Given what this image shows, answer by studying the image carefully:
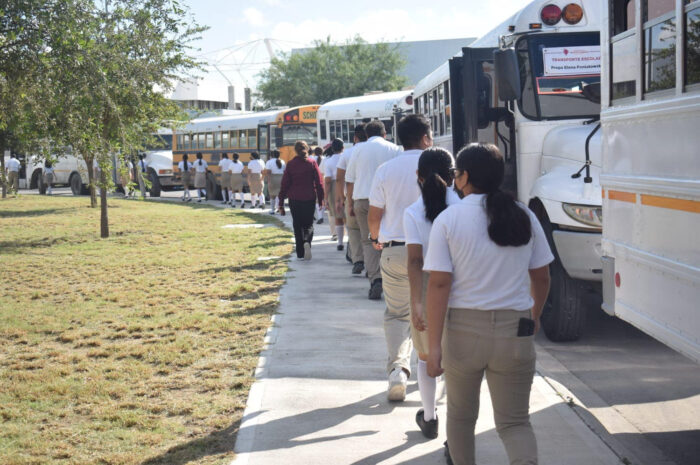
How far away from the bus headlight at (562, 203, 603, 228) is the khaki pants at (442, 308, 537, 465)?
3516 millimetres

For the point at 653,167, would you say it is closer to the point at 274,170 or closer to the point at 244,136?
the point at 274,170

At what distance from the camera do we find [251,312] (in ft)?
30.0

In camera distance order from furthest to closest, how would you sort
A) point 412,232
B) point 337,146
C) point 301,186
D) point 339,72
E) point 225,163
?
point 339,72 < point 225,163 < point 337,146 < point 301,186 < point 412,232

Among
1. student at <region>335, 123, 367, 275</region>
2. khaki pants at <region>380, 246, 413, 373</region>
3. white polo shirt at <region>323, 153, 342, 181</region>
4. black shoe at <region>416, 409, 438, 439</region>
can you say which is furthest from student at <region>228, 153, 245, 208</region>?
black shoe at <region>416, 409, 438, 439</region>

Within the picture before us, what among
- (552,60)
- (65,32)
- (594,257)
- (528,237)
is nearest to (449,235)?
(528,237)

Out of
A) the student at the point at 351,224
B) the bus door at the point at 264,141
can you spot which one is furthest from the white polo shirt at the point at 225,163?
the student at the point at 351,224

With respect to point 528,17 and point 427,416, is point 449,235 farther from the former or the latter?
point 528,17

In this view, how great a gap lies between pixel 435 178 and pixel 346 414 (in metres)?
1.72

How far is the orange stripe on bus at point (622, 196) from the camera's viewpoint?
4.99 meters

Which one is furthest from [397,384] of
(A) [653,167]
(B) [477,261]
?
(B) [477,261]

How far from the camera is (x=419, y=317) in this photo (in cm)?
464

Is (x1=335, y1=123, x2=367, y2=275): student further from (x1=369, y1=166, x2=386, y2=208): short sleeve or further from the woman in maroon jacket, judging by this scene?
(x1=369, y1=166, x2=386, y2=208): short sleeve

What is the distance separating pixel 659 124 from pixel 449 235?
153 centimetres

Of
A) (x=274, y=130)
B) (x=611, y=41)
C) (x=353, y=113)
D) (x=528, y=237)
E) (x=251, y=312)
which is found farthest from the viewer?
(x=274, y=130)
